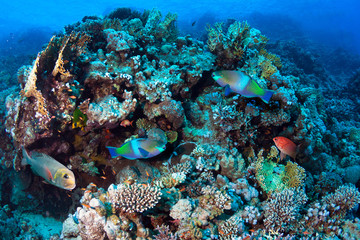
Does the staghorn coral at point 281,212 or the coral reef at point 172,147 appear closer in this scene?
the coral reef at point 172,147

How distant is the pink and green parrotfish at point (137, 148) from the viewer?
3.11m

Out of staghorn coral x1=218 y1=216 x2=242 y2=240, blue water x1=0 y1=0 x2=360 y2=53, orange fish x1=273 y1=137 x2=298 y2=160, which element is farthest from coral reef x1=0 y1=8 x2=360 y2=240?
blue water x1=0 y1=0 x2=360 y2=53

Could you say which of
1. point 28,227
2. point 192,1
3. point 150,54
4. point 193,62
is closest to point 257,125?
point 193,62

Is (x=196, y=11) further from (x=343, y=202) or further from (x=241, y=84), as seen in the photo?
(x=343, y=202)

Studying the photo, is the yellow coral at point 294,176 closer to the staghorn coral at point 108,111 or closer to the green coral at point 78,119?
the staghorn coral at point 108,111

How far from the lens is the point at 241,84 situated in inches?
124

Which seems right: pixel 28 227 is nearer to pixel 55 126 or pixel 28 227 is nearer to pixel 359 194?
pixel 55 126

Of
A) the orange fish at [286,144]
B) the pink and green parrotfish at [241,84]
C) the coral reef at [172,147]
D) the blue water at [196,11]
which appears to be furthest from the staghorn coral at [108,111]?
the blue water at [196,11]

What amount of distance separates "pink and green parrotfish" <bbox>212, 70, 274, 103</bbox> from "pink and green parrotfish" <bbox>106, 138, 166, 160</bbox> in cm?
149

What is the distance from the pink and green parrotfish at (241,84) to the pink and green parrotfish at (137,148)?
1493mm

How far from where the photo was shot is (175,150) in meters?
4.76

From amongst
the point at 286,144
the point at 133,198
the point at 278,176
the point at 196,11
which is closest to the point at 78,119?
the point at 133,198

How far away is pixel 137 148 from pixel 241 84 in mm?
2042

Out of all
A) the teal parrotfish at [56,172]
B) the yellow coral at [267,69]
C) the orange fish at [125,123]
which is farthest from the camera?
the yellow coral at [267,69]
